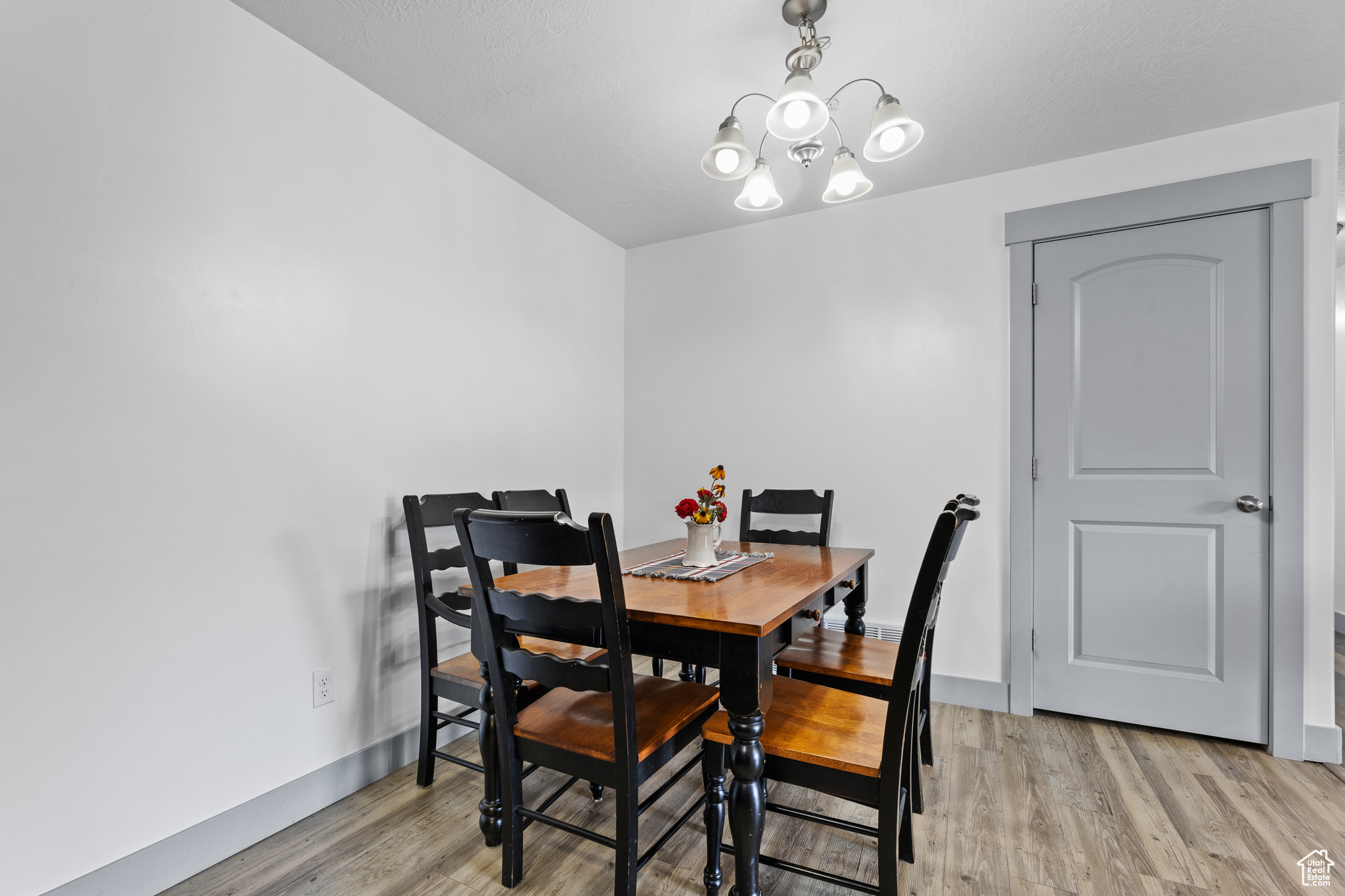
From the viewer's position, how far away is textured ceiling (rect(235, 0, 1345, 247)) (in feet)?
6.08

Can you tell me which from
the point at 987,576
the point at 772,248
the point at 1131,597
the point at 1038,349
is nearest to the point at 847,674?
the point at 987,576

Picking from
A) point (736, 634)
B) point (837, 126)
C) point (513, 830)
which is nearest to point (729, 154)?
point (837, 126)

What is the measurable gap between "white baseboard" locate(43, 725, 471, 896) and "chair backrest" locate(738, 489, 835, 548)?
167cm

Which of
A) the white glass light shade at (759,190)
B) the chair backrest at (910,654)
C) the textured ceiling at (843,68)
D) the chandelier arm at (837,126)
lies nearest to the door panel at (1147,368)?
the textured ceiling at (843,68)

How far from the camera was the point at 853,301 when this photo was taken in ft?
10.4

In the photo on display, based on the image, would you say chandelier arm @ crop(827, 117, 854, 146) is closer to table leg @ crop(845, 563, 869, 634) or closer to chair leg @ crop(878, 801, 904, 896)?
table leg @ crop(845, 563, 869, 634)

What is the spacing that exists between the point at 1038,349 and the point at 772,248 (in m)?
1.43

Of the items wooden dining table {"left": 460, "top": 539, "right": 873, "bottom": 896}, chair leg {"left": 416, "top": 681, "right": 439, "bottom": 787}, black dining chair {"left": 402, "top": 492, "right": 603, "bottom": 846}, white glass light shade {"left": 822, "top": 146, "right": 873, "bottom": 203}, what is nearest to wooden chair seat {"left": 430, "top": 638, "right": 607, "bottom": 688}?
black dining chair {"left": 402, "top": 492, "right": 603, "bottom": 846}

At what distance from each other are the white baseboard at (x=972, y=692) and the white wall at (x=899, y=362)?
0.04m

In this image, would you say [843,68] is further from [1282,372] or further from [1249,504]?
[1249,504]

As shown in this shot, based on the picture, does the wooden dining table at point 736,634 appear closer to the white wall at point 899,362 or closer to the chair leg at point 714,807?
the chair leg at point 714,807

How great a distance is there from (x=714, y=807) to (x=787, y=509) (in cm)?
166

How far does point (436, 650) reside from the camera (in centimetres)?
214

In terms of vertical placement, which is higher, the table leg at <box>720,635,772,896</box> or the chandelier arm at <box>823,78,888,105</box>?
the chandelier arm at <box>823,78,888,105</box>
